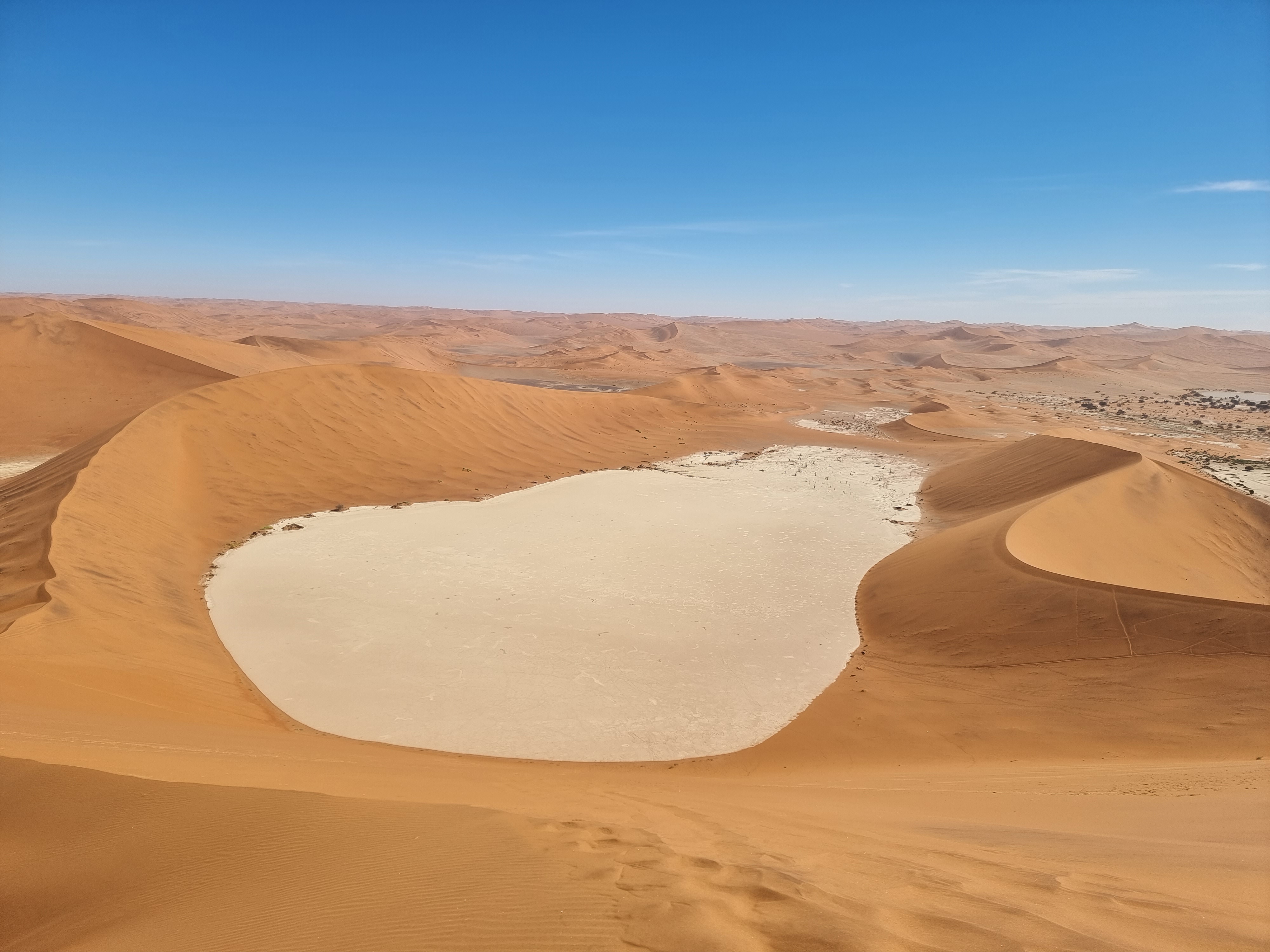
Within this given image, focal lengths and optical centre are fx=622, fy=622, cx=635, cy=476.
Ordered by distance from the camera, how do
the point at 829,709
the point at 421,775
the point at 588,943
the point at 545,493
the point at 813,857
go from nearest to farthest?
the point at 588,943 → the point at 813,857 → the point at 421,775 → the point at 829,709 → the point at 545,493

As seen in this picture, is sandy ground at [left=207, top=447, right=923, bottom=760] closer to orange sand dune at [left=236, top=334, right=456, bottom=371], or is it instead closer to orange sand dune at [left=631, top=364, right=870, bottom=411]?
orange sand dune at [left=631, top=364, right=870, bottom=411]

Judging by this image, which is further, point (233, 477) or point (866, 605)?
point (233, 477)

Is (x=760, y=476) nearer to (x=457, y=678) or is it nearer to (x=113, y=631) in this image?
(x=457, y=678)

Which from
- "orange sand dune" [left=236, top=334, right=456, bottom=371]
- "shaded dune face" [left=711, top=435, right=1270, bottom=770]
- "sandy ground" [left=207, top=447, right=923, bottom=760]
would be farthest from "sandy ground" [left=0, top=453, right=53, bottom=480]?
"orange sand dune" [left=236, top=334, right=456, bottom=371]

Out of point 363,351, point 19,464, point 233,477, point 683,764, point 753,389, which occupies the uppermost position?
point 363,351

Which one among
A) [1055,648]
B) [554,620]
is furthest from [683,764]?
[1055,648]

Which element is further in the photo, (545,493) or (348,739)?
(545,493)

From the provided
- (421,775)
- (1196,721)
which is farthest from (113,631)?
(1196,721)

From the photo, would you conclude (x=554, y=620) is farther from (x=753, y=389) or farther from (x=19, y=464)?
(x=753, y=389)
